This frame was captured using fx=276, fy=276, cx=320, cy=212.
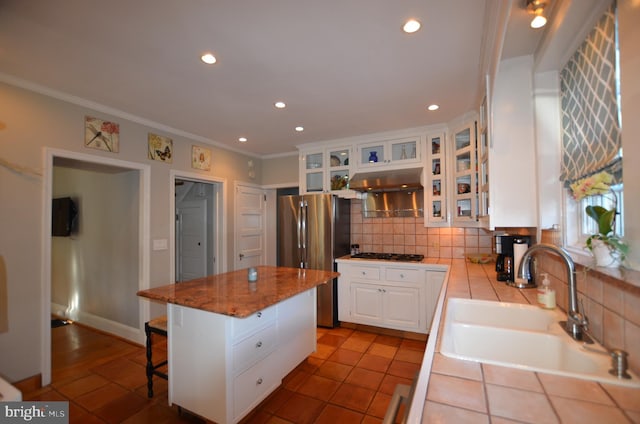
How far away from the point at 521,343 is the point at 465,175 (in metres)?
2.24

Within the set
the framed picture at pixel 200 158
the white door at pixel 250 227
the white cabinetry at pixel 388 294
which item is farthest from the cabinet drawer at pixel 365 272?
the framed picture at pixel 200 158

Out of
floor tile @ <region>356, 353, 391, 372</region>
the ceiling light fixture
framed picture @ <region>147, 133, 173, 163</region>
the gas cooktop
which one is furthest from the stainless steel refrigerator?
the ceiling light fixture

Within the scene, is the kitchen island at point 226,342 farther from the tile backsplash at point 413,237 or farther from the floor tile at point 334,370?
the tile backsplash at point 413,237

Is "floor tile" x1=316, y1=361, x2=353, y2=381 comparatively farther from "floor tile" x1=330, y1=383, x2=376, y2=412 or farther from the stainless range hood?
the stainless range hood

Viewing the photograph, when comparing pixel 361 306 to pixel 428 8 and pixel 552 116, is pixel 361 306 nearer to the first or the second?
pixel 552 116

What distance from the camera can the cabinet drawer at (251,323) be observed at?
1.67m

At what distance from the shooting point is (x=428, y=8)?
1434 mm

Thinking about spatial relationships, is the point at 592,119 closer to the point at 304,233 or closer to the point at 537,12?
the point at 537,12

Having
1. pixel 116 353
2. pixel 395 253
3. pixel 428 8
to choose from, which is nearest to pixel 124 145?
pixel 116 353

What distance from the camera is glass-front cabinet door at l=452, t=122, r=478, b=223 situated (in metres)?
2.86

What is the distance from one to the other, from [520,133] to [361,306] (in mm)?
2437

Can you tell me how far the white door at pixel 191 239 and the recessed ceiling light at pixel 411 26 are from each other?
12.2 feet

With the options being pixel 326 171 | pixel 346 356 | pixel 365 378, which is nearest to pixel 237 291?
pixel 365 378

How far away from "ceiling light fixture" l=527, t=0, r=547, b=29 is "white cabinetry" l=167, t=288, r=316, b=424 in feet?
7.01
